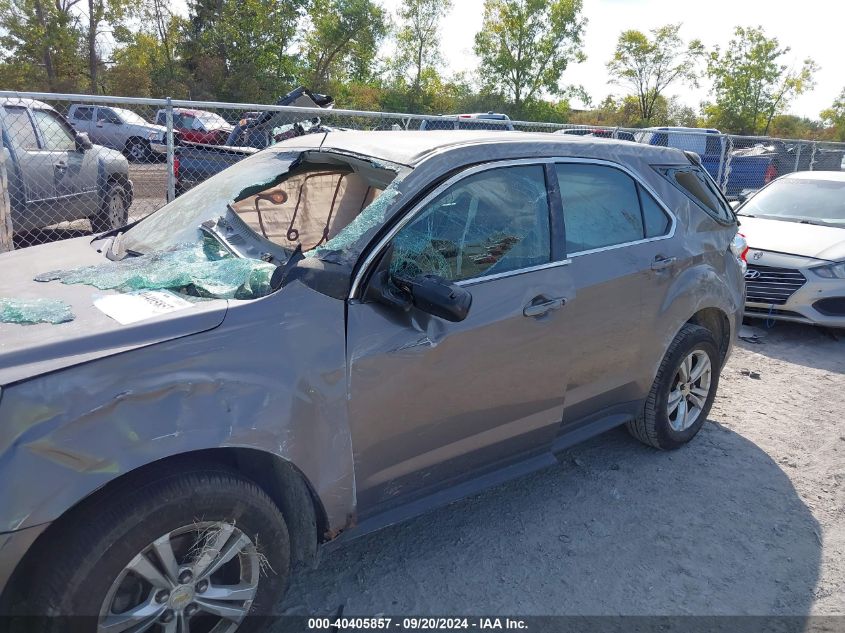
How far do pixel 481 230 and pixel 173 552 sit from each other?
177cm

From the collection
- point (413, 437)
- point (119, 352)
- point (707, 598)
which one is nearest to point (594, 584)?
point (707, 598)

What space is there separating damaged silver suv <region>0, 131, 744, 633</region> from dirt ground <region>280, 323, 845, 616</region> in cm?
34

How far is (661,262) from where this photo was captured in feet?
11.8

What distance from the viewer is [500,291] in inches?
111

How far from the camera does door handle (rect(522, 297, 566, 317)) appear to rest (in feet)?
9.52

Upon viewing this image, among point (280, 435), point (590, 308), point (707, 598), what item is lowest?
point (707, 598)

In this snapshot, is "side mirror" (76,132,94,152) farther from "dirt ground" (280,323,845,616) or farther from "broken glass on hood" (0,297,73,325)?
"dirt ground" (280,323,845,616)

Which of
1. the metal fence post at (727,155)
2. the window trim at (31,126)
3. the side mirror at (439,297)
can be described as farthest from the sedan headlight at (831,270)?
the window trim at (31,126)

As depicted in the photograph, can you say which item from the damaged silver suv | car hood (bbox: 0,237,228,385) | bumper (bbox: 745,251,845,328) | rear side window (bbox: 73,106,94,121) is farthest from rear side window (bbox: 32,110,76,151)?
bumper (bbox: 745,251,845,328)

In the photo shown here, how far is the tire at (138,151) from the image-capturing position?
9.42 meters

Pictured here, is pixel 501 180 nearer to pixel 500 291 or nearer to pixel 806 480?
pixel 500 291

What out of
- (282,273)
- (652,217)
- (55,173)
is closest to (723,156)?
(652,217)

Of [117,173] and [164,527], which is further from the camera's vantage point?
[117,173]

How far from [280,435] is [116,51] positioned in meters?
Result: 39.3
